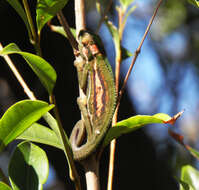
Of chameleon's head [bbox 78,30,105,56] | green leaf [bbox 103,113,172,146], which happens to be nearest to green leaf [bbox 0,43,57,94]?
green leaf [bbox 103,113,172,146]

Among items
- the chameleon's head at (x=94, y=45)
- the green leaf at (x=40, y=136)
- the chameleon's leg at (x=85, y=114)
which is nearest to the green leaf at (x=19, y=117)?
the green leaf at (x=40, y=136)

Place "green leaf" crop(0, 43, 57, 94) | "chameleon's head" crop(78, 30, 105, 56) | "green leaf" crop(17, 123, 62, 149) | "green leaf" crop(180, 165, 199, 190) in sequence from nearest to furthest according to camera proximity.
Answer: "green leaf" crop(0, 43, 57, 94), "green leaf" crop(17, 123, 62, 149), "green leaf" crop(180, 165, 199, 190), "chameleon's head" crop(78, 30, 105, 56)

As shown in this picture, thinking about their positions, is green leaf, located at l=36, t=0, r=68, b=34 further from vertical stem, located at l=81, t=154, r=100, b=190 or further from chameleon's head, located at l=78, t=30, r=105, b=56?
chameleon's head, located at l=78, t=30, r=105, b=56

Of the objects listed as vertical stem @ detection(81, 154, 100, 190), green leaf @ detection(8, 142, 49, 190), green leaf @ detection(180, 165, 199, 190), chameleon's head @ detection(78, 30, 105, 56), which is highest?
chameleon's head @ detection(78, 30, 105, 56)

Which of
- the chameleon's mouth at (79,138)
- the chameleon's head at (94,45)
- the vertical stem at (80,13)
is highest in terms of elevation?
the vertical stem at (80,13)

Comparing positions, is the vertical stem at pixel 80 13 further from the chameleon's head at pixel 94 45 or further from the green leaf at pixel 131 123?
the chameleon's head at pixel 94 45

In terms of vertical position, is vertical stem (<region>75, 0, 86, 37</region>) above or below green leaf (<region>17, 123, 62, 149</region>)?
above

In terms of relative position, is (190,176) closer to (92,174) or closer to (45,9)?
(92,174)
